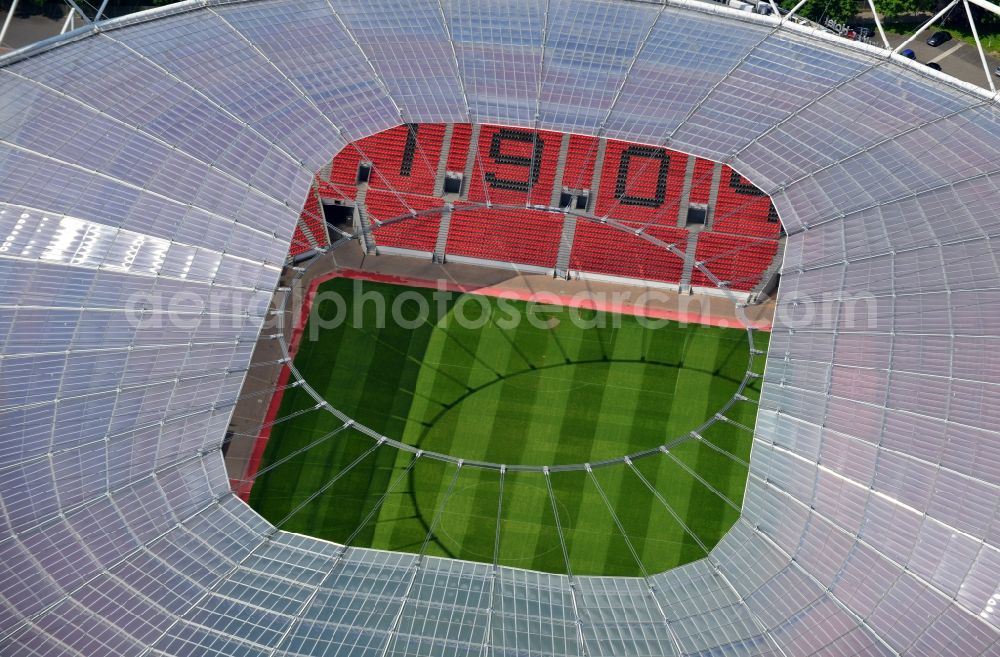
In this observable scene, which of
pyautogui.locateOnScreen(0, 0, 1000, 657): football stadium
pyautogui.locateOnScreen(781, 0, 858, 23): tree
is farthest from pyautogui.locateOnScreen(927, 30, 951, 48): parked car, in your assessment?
pyautogui.locateOnScreen(0, 0, 1000, 657): football stadium

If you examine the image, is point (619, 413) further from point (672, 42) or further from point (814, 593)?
point (672, 42)

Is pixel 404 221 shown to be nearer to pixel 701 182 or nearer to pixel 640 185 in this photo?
pixel 640 185

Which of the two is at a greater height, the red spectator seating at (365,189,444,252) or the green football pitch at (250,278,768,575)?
the red spectator seating at (365,189,444,252)

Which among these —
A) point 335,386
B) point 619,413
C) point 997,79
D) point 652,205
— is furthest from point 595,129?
point 997,79

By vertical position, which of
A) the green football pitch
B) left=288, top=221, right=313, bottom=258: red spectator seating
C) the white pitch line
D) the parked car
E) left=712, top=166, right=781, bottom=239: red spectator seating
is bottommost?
the green football pitch

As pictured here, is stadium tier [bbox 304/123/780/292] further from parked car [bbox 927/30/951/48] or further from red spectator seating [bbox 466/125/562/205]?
parked car [bbox 927/30/951/48]

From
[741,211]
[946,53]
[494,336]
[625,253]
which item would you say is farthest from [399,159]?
[946,53]

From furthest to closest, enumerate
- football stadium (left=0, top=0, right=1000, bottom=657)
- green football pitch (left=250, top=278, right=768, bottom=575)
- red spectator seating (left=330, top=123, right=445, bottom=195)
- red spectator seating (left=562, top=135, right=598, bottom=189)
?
red spectator seating (left=330, top=123, right=445, bottom=195), red spectator seating (left=562, top=135, right=598, bottom=189), green football pitch (left=250, top=278, right=768, bottom=575), football stadium (left=0, top=0, right=1000, bottom=657)
